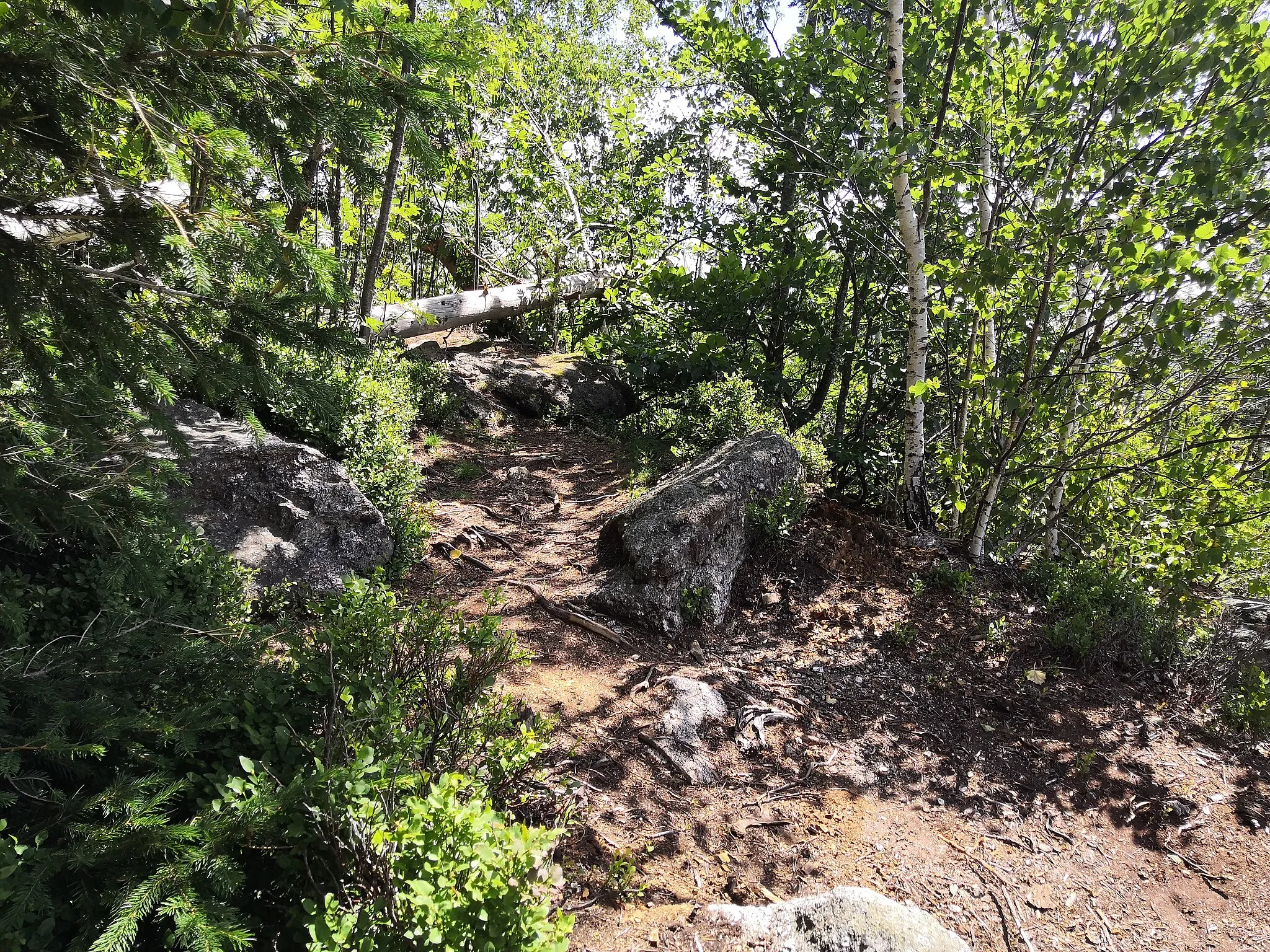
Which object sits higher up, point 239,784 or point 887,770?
point 239,784

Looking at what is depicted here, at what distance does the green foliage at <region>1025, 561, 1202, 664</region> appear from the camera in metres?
5.45

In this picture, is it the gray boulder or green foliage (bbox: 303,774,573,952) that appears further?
the gray boulder

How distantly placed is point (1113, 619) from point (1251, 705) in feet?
3.23

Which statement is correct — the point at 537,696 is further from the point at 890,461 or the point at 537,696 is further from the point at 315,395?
the point at 890,461

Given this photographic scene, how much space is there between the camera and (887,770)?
161 inches

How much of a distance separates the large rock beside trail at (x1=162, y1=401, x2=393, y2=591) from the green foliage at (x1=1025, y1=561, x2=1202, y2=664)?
5438mm

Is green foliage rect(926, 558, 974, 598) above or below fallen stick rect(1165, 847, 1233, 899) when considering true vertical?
above

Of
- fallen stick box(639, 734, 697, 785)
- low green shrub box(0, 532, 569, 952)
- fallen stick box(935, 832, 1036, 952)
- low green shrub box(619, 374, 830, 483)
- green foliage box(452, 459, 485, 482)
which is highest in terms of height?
low green shrub box(619, 374, 830, 483)

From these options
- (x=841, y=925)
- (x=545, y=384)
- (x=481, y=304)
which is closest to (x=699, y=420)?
(x=545, y=384)

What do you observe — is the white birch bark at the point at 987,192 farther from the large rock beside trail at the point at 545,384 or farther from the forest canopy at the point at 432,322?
the large rock beside trail at the point at 545,384

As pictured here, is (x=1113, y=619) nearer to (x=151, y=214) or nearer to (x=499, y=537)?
(x=499, y=537)

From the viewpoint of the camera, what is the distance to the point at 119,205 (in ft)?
7.23

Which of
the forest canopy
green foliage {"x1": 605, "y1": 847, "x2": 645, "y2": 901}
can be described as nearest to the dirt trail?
green foliage {"x1": 605, "y1": 847, "x2": 645, "y2": 901}

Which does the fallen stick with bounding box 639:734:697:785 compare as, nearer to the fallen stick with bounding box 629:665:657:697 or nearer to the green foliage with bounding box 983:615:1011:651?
the fallen stick with bounding box 629:665:657:697
